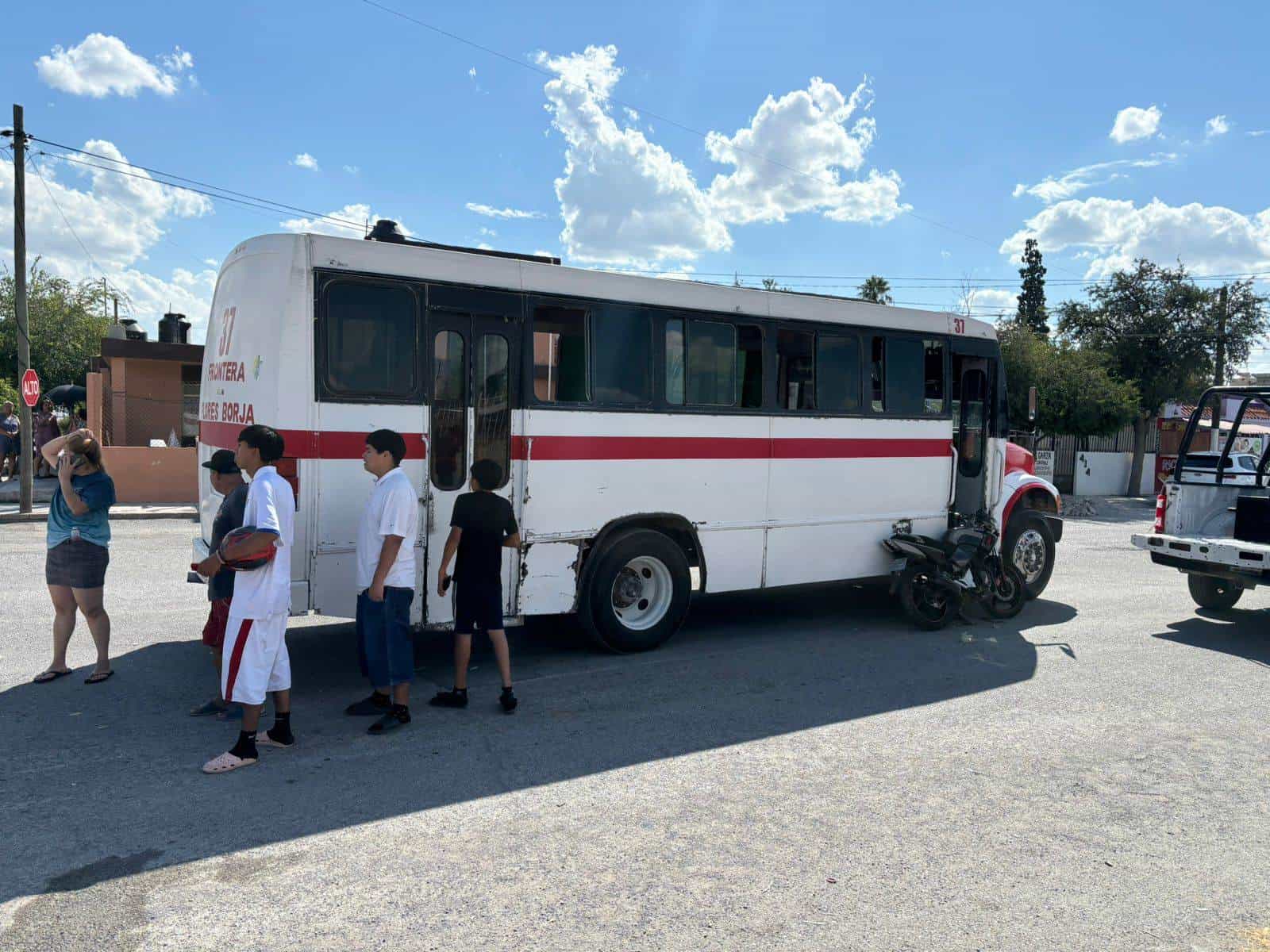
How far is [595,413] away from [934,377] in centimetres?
412

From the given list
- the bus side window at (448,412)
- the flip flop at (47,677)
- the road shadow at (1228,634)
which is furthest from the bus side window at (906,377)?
the flip flop at (47,677)

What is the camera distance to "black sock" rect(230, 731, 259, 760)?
5066mm

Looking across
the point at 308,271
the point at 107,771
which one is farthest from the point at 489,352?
the point at 107,771

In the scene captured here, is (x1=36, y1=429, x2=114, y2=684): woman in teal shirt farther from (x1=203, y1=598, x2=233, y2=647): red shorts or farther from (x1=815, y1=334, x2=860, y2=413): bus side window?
(x1=815, y1=334, x2=860, y2=413): bus side window

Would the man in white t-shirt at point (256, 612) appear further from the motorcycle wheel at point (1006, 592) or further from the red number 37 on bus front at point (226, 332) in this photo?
the motorcycle wheel at point (1006, 592)

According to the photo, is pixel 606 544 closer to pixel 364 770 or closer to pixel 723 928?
pixel 364 770

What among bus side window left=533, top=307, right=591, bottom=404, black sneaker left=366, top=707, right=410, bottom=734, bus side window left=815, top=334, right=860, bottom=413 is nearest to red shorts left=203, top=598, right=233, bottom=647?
black sneaker left=366, top=707, right=410, bottom=734

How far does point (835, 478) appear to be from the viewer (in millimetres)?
8906

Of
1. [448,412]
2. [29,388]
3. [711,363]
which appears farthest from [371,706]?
[29,388]

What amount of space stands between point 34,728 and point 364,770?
2.17 m

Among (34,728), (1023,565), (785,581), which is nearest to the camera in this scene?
(34,728)

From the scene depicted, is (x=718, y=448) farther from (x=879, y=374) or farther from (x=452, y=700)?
(x=452, y=700)

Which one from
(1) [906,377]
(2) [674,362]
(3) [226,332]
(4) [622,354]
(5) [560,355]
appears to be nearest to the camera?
(3) [226,332]

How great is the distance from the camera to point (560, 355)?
730 centimetres
